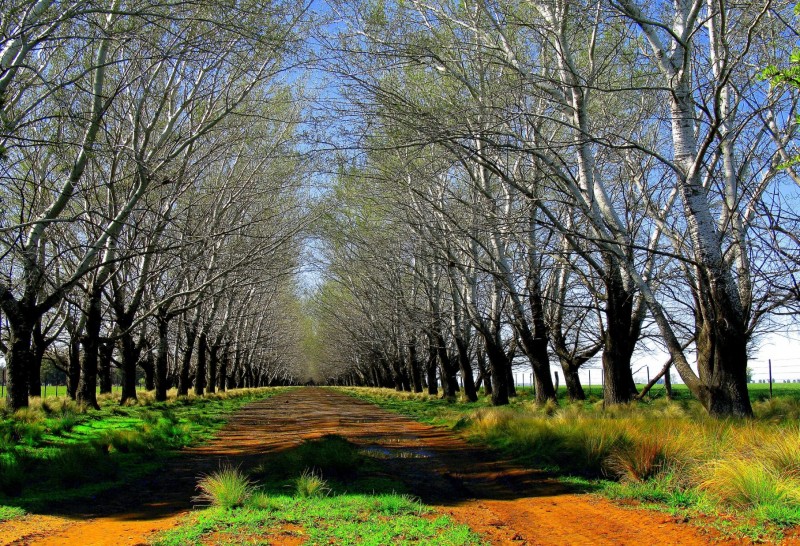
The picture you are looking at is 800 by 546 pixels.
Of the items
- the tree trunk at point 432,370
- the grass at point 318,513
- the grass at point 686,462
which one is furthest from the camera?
the tree trunk at point 432,370

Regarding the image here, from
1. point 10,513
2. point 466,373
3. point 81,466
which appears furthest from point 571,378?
point 10,513

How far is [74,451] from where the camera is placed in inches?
348

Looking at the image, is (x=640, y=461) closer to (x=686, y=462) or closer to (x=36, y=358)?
(x=686, y=462)

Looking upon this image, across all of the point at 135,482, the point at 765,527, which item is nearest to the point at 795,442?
the point at 765,527

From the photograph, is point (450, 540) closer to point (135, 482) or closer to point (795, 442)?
point (795, 442)

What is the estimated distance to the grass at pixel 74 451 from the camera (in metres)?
7.49

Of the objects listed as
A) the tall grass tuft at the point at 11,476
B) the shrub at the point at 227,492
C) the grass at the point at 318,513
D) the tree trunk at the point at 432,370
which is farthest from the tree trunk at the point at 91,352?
the tree trunk at the point at 432,370

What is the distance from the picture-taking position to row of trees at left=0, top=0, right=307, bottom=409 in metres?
9.78

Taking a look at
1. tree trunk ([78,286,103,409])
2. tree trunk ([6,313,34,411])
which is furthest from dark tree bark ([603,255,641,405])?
tree trunk ([78,286,103,409])

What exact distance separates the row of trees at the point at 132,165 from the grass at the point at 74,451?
95.9 inches

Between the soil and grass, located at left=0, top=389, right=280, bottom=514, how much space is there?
0.41 metres

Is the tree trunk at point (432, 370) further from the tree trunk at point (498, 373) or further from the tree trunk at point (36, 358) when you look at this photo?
the tree trunk at point (36, 358)

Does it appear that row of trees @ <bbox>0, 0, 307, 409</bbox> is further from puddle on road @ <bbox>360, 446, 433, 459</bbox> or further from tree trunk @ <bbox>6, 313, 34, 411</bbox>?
puddle on road @ <bbox>360, 446, 433, 459</bbox>

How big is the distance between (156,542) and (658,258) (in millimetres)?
13214
